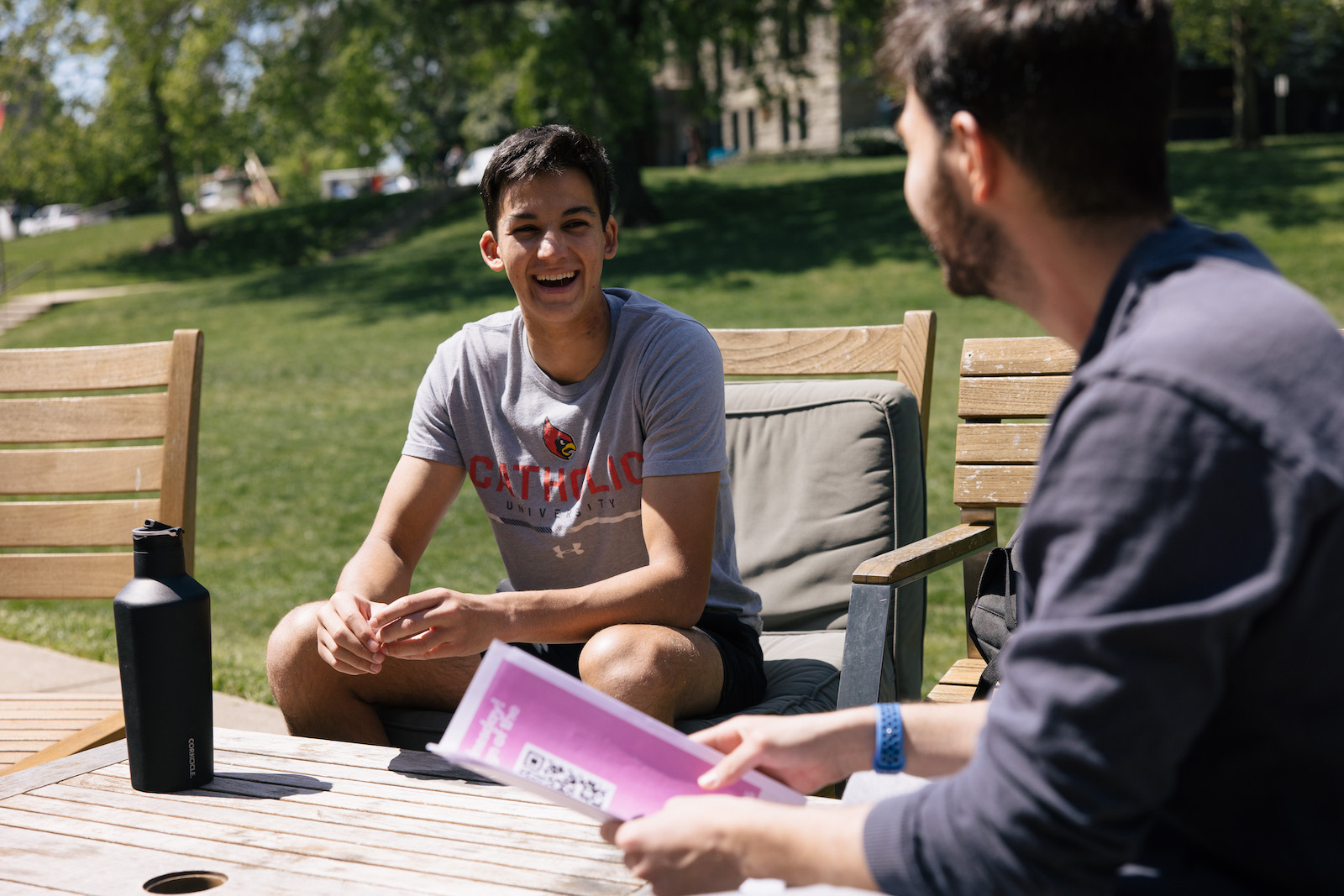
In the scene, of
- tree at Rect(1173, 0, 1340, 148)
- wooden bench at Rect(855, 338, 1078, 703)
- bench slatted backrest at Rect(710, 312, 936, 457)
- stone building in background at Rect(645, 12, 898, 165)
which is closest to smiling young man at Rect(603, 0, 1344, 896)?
wooden bench at Rect(855, 338, 1078, 703)

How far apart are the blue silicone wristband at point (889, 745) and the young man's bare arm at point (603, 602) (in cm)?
101

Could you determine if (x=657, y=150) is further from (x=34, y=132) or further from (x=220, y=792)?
(x=220, y=792)

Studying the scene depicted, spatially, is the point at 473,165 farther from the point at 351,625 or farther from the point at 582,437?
the point at 351,625

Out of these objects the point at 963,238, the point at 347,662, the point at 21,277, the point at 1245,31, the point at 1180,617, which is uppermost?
the point at 1245,31

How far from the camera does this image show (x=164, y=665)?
6.79 feet

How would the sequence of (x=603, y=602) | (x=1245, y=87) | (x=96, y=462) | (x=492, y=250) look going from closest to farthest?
(x=603, y=602) < (x=492, y=250) < (x=96, y=462) < (x=1245, y=87)

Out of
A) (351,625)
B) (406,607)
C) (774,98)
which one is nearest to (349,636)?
(351,625)

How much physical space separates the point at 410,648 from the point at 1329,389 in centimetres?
168

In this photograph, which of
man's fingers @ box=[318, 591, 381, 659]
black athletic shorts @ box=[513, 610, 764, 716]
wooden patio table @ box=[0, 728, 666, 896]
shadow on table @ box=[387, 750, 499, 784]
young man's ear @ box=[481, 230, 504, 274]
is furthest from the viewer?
young man's ear @ box=[481, 230, 504, 274]

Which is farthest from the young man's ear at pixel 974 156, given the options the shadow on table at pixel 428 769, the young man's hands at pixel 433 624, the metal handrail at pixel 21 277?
the metal handrail at pixel 21 277

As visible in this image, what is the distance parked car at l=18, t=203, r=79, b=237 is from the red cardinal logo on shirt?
53.7 m

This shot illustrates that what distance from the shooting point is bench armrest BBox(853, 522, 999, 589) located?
2.46 meters

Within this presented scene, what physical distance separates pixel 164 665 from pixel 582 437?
1059 millimetres

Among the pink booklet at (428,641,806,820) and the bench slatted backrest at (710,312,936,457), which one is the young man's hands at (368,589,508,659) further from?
the bench slatted backrest at (710,312,936,457)
